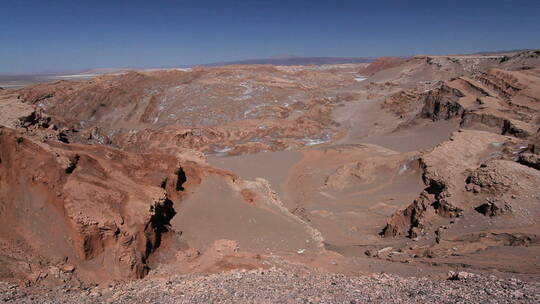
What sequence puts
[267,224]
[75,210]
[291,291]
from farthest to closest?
[267,224]
[75,210]
[291,291]

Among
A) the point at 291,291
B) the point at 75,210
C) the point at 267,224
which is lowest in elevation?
the point at 267,224

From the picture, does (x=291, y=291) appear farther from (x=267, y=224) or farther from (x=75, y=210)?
(x=267, y=224)

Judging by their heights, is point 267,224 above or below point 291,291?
below

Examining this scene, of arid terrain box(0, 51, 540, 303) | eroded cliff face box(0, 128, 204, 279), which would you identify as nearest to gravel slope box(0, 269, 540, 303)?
arid terrain box(0, 51, 540, 303)

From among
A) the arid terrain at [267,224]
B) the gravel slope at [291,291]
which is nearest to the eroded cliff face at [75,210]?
the arid terrain at [267,224]

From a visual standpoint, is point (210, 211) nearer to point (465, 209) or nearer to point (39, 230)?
point (39, 230)

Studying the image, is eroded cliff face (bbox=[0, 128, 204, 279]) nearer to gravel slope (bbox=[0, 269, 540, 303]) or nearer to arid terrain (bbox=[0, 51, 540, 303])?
arid terrain (bbox=[0, 51, 540, 303])

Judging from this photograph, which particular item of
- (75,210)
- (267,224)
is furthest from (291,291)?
(267,224)

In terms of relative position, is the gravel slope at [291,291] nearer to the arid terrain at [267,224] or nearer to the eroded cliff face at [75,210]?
the arid terrain at [267,224]

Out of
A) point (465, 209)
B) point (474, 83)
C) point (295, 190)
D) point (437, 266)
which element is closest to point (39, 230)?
point (437, 266)

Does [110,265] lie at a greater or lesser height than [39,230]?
lesser

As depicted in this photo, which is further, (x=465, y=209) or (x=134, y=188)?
(x=465, y=209)
